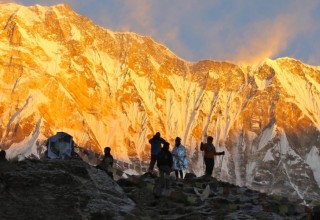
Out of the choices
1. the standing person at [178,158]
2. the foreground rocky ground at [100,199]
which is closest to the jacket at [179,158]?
the standing person at [178,158]

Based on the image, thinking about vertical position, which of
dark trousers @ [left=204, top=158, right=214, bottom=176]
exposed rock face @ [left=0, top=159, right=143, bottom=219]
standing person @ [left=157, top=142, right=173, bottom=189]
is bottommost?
exposed rock face @ [left=0, top=159, right=143, bottom=219]

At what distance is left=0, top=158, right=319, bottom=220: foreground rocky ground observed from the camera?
50.6 ft

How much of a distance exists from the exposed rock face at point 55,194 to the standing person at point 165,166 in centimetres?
350

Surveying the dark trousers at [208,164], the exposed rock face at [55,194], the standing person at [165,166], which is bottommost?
the exposed rock face at [55,194]

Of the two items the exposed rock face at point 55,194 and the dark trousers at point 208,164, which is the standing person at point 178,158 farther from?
the exposed rock face at point 55,194

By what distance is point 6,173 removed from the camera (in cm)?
1645

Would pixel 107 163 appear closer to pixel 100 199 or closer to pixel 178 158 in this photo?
pixel 178 158

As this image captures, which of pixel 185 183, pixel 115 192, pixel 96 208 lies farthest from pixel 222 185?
pixel 96 208

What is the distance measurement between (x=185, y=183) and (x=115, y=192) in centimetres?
743

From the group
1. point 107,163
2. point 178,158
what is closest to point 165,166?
point 107,163

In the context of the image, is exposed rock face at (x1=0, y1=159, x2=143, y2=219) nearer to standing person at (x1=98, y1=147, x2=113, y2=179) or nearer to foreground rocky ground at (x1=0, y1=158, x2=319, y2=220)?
foreground rocky ground at (x1=0, y1=158, x2=319, y2=220)

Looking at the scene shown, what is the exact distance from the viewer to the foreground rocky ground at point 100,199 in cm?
1541

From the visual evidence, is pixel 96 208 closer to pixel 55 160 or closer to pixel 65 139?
pixel 55 160

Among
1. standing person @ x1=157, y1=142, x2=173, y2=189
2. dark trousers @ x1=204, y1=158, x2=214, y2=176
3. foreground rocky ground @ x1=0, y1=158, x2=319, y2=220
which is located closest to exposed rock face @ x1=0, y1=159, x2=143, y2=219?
foreground rocky ground @ x1=0, y1=158, x2=319, y2=220
